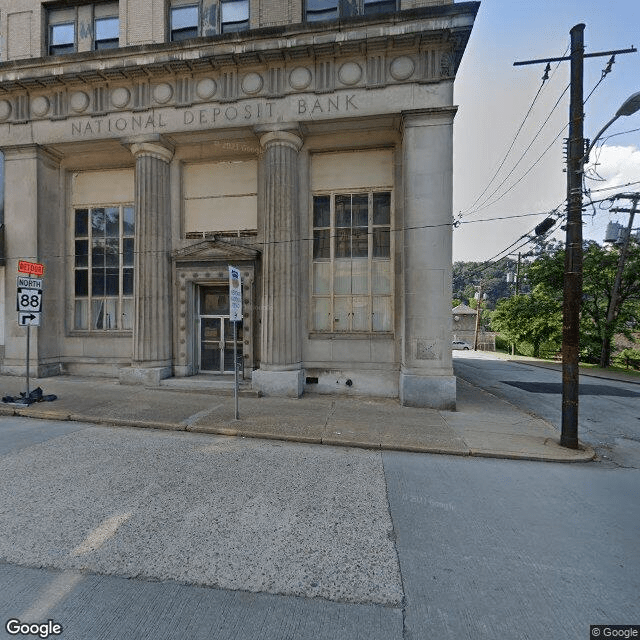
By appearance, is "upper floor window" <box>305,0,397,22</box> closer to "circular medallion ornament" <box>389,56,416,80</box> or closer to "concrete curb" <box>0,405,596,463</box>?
"circular medallion ornament" <box>389,56,416,80</box>

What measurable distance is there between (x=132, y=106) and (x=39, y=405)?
358 inches

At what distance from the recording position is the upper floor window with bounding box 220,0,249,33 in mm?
10422

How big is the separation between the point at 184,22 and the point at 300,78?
16.0 feet

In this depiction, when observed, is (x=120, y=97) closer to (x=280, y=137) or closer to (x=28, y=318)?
(x=280, y=137)

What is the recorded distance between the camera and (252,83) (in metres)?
9.67

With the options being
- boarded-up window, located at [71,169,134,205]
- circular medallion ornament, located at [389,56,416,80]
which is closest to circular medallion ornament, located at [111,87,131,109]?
boarded-up window, located at [71,169,134,205]

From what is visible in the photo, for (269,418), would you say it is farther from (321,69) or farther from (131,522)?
(321,69)

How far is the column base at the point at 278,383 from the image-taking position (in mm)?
9242

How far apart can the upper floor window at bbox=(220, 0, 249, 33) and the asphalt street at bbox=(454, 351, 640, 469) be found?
14447 millimetres

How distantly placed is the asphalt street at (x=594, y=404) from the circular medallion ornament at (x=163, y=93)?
1385cm

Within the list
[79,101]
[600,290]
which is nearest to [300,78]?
[79,101]

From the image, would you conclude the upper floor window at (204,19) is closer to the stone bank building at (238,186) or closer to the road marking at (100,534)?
the stone bank building at (238,186)

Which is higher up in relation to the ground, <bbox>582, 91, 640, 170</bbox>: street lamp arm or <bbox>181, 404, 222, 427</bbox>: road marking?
<bbox>582, 91, 640, 170</bbox>: street lamp arm

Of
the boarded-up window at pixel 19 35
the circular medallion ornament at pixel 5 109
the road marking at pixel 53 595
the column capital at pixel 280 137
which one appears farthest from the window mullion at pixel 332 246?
the boarded-up window at pixel 19 35
